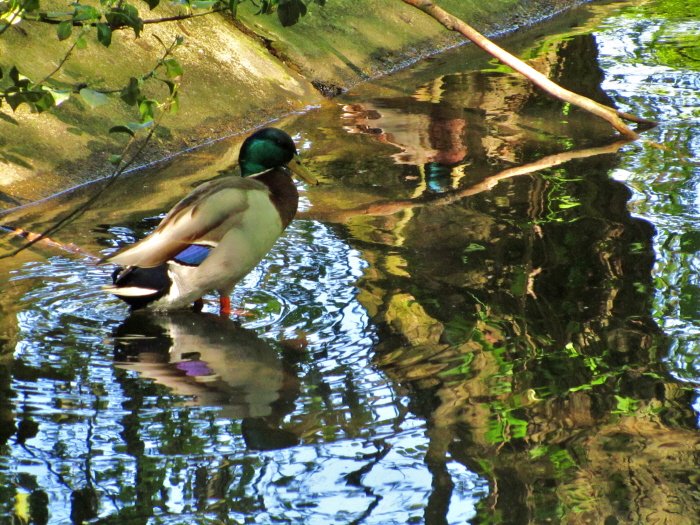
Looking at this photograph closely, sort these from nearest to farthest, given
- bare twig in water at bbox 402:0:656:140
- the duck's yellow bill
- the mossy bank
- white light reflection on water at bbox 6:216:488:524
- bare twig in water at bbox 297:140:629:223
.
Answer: white light reflection on water at bbox 6:216:488:524 → the duck's yellow bill → bare twig in water at bbox 297:140:629:223 → the mossy bank → bare twig in water at bbox 402:0:656:140

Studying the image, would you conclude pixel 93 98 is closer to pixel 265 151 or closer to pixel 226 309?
pixel 226 309

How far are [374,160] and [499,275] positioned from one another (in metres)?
2.38

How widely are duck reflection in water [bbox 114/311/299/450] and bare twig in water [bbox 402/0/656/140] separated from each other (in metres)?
3.87

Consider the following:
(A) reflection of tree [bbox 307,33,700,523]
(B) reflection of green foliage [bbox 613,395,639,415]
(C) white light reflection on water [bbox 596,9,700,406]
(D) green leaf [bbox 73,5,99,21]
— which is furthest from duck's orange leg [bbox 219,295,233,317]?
(C) white light reflection on water [bbox 596,9,700,406]

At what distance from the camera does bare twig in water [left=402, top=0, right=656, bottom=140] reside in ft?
22.7

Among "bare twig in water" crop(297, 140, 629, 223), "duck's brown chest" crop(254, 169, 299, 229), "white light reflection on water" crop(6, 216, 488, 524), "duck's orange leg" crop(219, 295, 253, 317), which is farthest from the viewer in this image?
"bare twig in water" crop(297, 140, 629, 223)

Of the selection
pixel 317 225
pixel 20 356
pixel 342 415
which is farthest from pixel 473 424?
pixel 317 225

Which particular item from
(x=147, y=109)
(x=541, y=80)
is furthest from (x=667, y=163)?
(x=147, y=109)

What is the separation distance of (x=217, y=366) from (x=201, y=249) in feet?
2.06

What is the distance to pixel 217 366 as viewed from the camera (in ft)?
11.7

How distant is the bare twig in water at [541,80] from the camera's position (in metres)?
6.92

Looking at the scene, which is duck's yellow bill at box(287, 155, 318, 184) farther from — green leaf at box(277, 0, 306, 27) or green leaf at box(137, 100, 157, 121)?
green leaf at box(137, 100, 157, 121)

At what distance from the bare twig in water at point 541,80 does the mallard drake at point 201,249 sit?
3.49m

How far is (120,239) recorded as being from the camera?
4930 millimetres
